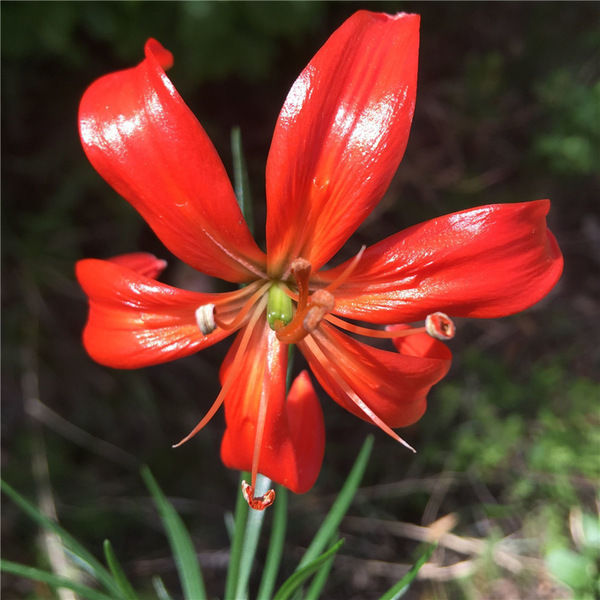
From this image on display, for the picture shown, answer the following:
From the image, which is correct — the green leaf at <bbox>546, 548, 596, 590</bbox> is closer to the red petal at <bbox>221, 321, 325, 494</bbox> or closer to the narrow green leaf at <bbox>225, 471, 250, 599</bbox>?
the narrow green leaf at <bbox>225, 471, 250, 599</bbox>

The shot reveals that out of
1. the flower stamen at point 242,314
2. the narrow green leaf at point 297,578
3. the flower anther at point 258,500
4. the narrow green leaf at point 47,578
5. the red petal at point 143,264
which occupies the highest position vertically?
the red petal at point 143,264

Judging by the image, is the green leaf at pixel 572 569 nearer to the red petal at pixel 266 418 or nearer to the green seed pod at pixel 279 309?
the red petal at pixel 266 418

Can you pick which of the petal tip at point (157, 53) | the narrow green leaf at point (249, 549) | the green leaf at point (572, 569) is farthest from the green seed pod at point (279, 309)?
the green leaf at point (572, 569)

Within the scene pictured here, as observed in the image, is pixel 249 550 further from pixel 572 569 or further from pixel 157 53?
pixel 157 53

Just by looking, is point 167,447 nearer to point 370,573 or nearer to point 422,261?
point 370,573

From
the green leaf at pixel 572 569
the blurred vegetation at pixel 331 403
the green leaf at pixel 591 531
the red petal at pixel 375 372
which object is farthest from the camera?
the blurred vegetation at pixel 331 403

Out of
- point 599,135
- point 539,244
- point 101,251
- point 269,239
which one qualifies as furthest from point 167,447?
point 599,135

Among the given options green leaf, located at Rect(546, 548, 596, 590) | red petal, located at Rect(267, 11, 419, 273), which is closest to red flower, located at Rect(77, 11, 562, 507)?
red petal, located at Rect(267, 11, 419, 273)
